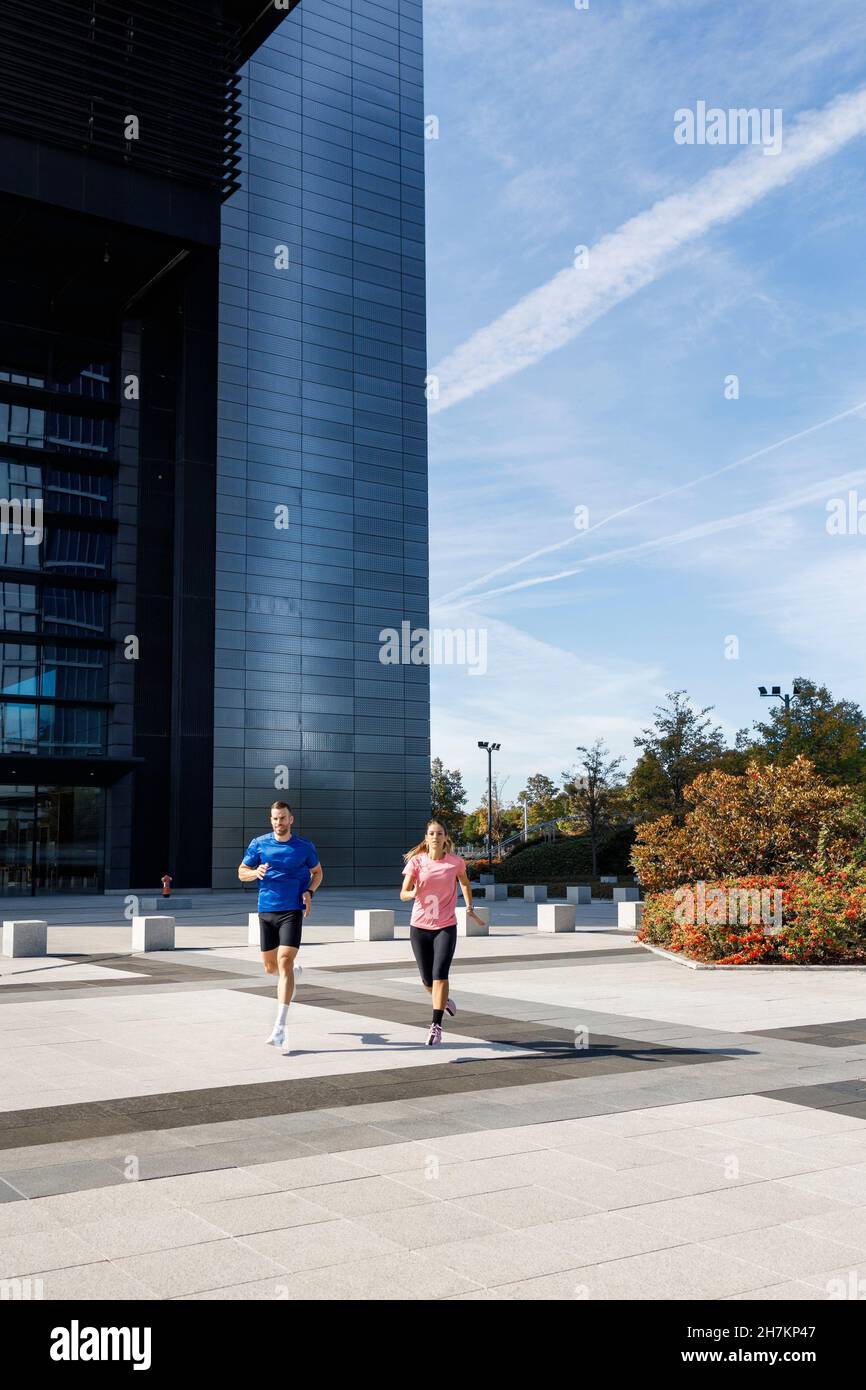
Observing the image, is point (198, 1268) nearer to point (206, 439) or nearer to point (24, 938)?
point (24, 938)

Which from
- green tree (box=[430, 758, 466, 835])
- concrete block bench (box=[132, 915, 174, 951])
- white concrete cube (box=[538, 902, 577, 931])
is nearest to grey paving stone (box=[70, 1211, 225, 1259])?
concrete block bench (box=[132, 915, 174, 951])

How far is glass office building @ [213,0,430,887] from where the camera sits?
49969 mm

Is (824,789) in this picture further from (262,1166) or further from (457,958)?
(262,1166)

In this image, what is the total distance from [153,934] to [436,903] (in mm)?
11976

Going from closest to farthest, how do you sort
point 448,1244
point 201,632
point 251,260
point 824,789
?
point 448,1244, point 824,789, point 201,632, point 251,260

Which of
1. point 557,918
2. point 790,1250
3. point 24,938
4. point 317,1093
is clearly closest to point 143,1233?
point 790,1250

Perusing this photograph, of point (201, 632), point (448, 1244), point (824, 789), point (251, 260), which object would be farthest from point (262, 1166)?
point (251, 260)

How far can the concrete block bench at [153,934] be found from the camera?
2034 centimetres

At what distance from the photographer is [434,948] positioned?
391 inches

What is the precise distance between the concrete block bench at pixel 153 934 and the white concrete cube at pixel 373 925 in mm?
3750

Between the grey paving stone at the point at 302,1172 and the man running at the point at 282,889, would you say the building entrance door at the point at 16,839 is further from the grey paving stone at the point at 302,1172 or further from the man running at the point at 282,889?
the grey paving stone at the point at 302,1172

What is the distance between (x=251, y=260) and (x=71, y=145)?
1102 cm

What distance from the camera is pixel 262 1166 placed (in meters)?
6.22

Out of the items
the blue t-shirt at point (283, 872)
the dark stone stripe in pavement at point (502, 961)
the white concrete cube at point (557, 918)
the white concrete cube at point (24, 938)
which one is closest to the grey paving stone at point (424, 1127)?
the blue t-shirt at point (283, 872)
